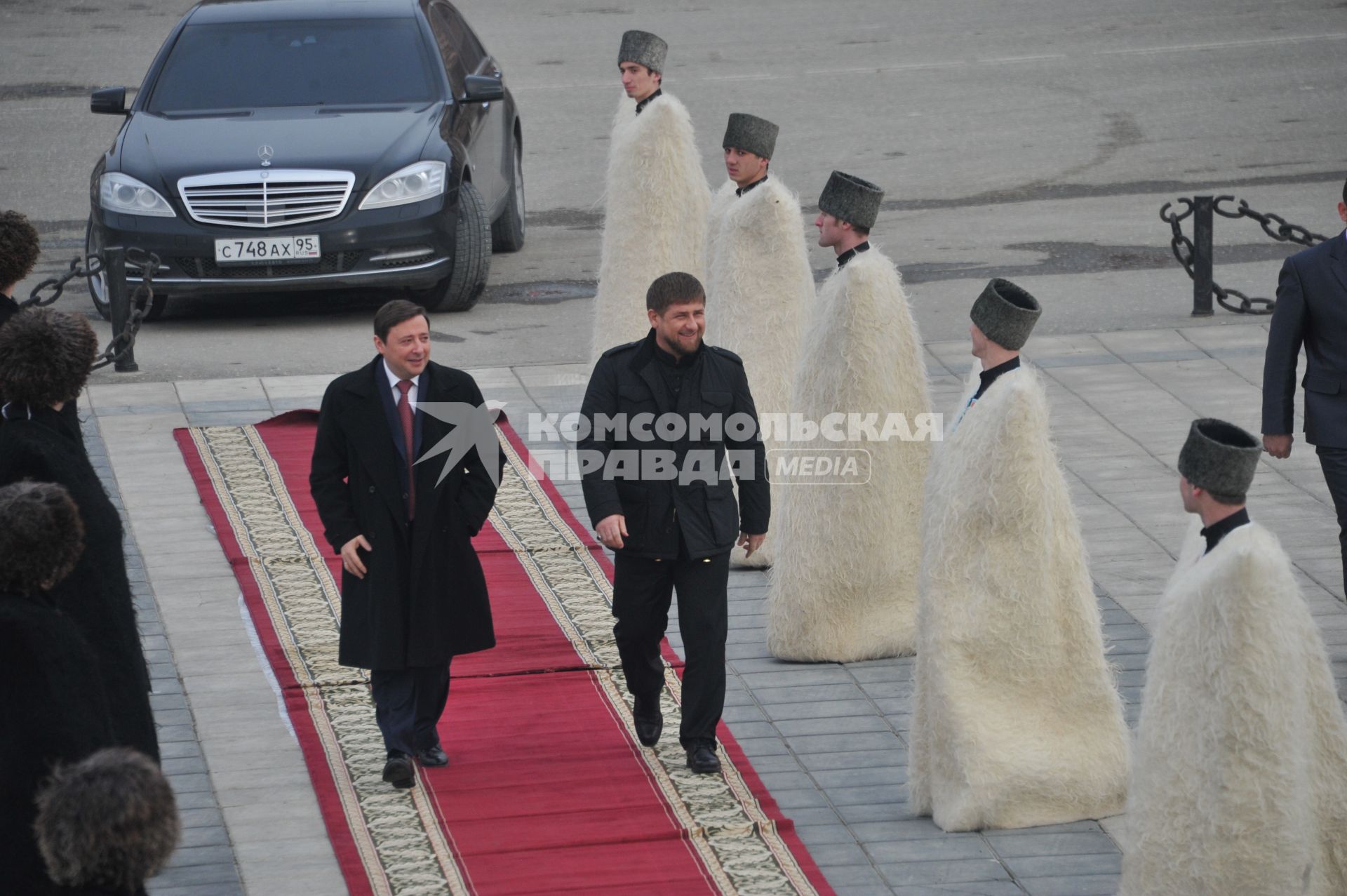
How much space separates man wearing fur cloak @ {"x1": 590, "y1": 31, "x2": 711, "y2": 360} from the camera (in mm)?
10070

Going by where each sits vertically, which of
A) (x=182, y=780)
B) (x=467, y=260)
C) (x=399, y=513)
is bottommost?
(x=467, y=260)

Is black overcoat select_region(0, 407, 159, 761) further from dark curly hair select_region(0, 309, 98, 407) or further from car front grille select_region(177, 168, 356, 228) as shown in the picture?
car front grille select_region(177, 168, 356, 228)

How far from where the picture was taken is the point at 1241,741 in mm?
5039

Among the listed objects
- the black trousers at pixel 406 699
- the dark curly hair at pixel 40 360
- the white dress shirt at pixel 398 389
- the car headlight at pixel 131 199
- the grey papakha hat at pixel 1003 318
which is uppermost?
the grey papakha hat at pixel 1003 318

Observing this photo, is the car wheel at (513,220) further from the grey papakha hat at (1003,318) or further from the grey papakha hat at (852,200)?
the grey papakha hat at (1003,318)

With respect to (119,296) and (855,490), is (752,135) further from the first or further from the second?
(119,296)

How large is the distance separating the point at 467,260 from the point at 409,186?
0.66 metres

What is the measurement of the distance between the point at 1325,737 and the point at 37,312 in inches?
151

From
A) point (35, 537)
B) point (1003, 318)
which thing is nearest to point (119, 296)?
point (1003, 318)

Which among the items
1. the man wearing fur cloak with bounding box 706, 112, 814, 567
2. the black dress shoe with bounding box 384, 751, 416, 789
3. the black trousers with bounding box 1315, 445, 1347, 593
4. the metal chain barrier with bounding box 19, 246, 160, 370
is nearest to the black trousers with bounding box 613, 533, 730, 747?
the black dress shoe with bounding box 384, 751, 416, 789

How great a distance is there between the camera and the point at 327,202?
12.2 m

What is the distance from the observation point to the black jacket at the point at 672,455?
6602 millimetres

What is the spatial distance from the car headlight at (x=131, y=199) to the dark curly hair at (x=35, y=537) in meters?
7.76

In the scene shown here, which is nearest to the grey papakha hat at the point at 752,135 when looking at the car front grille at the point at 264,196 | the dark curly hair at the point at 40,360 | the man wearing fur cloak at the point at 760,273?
the man wearing fur cloak at the point at 760,273
